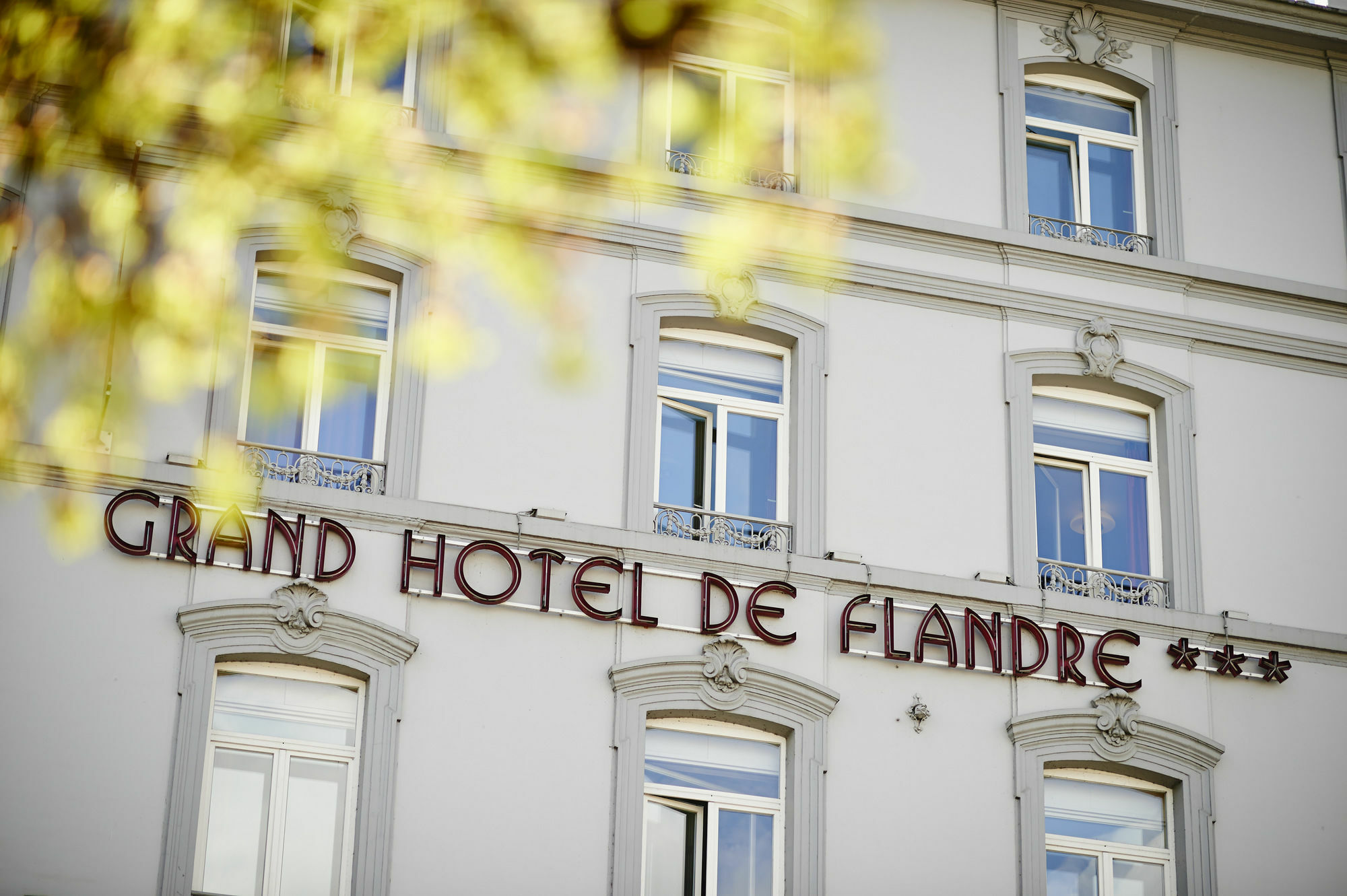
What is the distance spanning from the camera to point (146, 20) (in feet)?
31.2

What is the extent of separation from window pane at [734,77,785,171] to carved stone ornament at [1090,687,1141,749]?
590 cm

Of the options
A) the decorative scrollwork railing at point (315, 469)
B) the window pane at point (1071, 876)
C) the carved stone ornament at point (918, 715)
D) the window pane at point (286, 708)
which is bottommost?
the window pane at point (1071, 876)

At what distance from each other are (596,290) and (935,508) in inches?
145

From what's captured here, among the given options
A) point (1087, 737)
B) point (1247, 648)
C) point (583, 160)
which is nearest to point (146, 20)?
point (583, 160)

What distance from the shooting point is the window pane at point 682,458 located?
16.8 metres

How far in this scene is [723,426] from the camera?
1719cm

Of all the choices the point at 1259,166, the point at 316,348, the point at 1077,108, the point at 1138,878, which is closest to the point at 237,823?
Answer: the point at 316,348

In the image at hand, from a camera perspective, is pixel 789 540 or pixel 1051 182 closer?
pixel 789 540

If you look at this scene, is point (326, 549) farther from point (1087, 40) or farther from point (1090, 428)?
point (1087, 40)

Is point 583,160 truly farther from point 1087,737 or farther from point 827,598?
point 1087,737

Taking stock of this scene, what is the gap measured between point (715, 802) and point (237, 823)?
395cm

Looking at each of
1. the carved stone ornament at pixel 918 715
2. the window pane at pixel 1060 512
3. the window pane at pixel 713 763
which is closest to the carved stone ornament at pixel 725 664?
the window pane at pixel 713 763

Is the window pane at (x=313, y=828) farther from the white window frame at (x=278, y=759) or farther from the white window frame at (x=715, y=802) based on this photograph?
the white window frame at (x=715, y=802)

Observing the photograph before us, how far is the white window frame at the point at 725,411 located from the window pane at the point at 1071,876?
3854 mm
